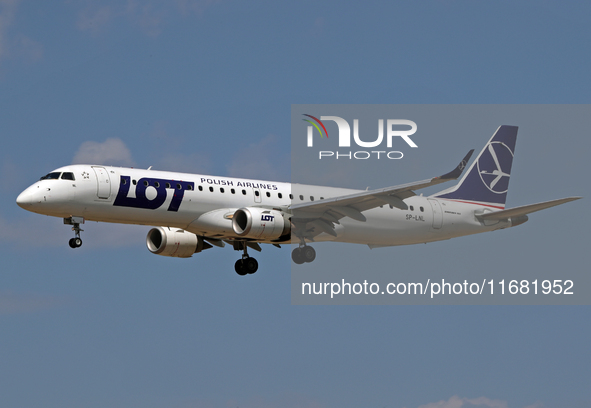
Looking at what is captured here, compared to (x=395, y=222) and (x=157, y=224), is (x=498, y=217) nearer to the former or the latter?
(x=395, y=222)

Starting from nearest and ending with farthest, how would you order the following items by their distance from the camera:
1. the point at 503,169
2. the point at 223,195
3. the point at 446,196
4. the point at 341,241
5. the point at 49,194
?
1. the point at 49,194
2. the point at 223,195
3. the point at 341,241
4. the point at 446,196
5. the point at 503,169

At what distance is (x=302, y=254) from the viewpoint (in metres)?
42.4

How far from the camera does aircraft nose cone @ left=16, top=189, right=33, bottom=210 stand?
37.3m

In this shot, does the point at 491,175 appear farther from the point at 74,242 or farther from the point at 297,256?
the point at 74,242

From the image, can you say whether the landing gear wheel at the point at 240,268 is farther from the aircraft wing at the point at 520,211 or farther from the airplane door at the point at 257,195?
the aircraft wing at the point at 520,211

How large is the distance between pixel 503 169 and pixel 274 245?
1551 centimetres

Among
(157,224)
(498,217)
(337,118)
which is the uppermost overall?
(337,118)

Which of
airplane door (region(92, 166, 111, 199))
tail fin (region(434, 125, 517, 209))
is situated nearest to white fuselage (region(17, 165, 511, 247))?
airplane door (region(92, 166, 111, 199))

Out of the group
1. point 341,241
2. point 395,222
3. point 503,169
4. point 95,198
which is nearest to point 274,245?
point 341,241

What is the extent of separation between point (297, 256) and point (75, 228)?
10.4 m

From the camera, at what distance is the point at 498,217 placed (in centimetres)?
4719

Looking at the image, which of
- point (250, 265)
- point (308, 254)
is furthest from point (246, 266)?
point (308, 254)

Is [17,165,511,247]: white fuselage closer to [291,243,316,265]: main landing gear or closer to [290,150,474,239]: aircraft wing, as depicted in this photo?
[290,150,474,239]: aircraft wing

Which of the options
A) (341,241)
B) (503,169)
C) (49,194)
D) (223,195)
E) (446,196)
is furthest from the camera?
(503,169)
